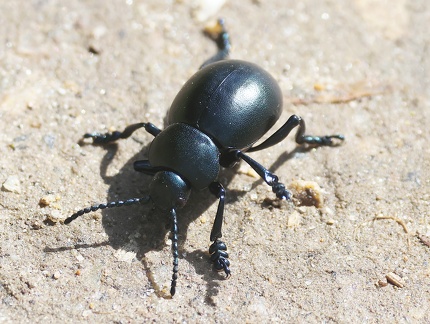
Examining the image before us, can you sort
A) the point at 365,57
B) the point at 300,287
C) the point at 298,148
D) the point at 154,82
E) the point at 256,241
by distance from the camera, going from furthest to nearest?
the point at 365,57 → the point at 154,82 → the point at 298,148 → the point at 256,241 → the point at 300,287

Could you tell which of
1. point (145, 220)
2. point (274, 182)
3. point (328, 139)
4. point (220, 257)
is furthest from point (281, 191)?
point (145, 220)

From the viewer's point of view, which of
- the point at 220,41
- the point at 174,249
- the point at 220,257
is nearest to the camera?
the point at 174,249

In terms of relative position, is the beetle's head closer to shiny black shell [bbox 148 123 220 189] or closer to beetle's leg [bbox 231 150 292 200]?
shiny black shell [bbox 148 123 220 189]

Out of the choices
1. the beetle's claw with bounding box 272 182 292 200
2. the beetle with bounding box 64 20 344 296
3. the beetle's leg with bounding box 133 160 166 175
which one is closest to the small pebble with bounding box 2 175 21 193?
the beetle with bounding box 64 20 344 296

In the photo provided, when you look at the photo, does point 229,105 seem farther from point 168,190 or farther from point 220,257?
point 220,257

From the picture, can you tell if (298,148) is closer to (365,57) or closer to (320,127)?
(320,127)

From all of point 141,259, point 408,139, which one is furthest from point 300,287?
point 408,139
